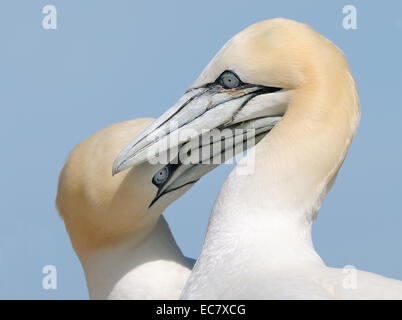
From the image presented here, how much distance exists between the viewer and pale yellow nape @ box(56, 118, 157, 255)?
363 inches

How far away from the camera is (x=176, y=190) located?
9.35 m

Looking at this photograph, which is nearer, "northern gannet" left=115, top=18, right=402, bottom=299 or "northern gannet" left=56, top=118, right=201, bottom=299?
"northern gannet" left=115, top=18, right=402, bottom=299

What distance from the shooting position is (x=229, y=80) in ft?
26.1

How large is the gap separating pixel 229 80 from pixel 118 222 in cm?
202

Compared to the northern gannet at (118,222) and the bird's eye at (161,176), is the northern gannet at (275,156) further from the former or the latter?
the northern gannet at (118,222)

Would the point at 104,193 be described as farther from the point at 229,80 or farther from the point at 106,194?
the point at 229,80

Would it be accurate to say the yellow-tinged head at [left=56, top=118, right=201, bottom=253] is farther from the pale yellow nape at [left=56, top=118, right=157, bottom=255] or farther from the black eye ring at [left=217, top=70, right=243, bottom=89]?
the black eye ring at [left=217, top=70, right=243, bottom=89]

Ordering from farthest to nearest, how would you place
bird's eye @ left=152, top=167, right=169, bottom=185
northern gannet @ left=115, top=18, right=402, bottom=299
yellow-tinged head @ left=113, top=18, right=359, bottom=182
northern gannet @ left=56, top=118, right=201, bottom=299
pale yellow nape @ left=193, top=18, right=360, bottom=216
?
northern gannet @ left=56, top=118, right=201, bottom=299
bird's eye @ left=152, top=167, right=169, bottom=185
yellow-tinged head @ left=113, top=18, right=359, bottom=182
pale yellow nape @ left=193, top=18, right=360, bottom=216
northern gannet @ left=115, top=18, right=402, bottom=299

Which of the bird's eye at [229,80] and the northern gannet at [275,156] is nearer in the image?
the northern gannet at [275,156]

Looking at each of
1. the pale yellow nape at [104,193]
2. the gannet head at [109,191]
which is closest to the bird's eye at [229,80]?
the gannet head at [109,191]

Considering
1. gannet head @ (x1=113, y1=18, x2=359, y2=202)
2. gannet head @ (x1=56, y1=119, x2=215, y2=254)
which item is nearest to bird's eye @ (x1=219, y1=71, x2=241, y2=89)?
gannet head @ (x1=113, y1=18, x2=359, y2=202)

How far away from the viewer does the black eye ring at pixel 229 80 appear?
26.0 feet
